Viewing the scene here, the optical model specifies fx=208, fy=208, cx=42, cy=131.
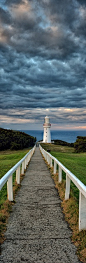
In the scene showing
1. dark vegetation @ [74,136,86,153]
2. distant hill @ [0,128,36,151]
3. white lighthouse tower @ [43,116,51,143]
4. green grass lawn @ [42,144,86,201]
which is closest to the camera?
green grass lawn @ [42,144,86,201]

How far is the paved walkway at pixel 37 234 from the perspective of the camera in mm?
3266

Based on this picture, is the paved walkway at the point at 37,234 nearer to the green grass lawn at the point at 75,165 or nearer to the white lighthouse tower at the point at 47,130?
the green grass lawn at the point at 75,165

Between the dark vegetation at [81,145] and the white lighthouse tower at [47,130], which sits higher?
the white lighthouse tower at [47,130]

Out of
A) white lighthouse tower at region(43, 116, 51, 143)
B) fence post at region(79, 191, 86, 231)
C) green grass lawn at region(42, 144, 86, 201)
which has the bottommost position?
green grass lawn at region(42, 144, 86, 201)

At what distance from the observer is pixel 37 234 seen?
402 cm

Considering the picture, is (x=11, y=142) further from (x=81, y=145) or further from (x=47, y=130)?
(x=47, y=130)

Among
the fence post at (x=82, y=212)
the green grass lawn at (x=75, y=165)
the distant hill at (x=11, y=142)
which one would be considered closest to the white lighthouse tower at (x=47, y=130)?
the distant hill at (x=11, y=142)

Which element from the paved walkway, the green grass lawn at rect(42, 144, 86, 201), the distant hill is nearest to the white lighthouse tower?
the distant hill

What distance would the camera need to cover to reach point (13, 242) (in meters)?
3.70

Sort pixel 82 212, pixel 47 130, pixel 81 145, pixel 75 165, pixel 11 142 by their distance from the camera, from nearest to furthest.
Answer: pixel 82 212 → pixel 75 165 → pixel 81 145 → pixel 11 142 → pixel 47 130

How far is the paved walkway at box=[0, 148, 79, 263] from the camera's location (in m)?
3.27

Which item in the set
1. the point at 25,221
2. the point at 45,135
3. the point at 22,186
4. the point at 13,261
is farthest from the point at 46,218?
the point at 45,135

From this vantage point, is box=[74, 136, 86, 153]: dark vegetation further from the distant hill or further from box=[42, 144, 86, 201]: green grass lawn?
box=[42, 144, 86, 201]: green grass lawn

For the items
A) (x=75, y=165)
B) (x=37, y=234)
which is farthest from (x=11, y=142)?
(x=37, y=234)
